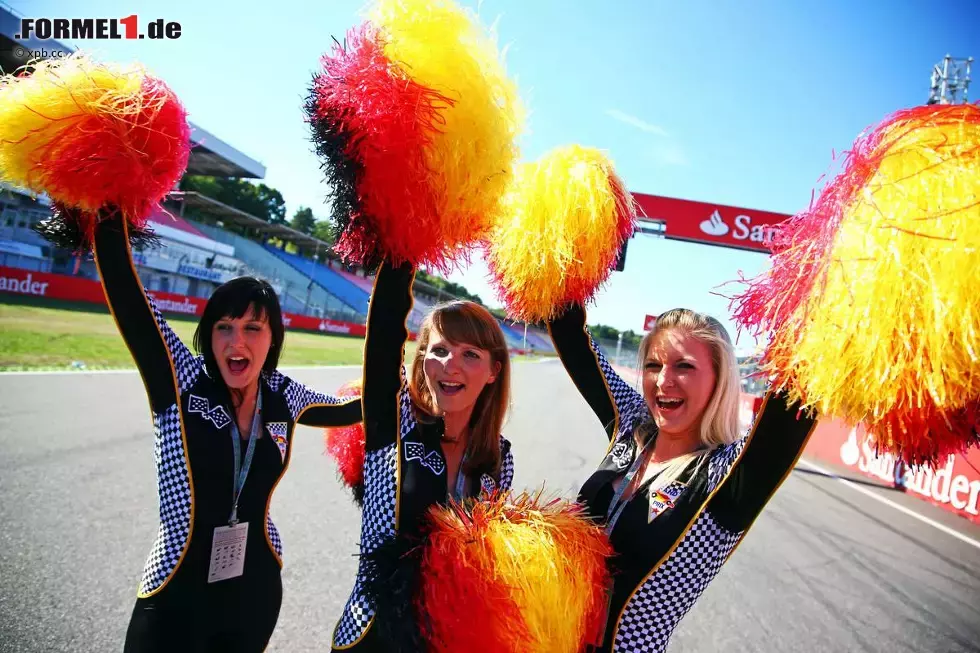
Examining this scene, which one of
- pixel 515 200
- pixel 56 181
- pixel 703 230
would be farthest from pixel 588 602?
pixel 703 230

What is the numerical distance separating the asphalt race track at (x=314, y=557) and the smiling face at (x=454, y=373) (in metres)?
1.80

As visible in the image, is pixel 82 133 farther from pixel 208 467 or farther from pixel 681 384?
pixel 681 384

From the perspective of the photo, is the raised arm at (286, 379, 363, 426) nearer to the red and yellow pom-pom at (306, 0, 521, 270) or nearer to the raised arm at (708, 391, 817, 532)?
the red and yellow pom-pom at (306, 0, 521, 270)

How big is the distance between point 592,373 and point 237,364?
1331 millimetres

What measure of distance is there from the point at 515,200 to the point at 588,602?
1175 millimetres

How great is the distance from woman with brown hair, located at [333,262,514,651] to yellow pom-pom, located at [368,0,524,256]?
0.26 meters

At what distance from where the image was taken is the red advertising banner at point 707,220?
11.2 metres

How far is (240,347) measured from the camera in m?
1.98

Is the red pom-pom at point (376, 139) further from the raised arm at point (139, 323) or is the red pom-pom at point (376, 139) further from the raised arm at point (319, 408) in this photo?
the raised arm at point (319, 408)

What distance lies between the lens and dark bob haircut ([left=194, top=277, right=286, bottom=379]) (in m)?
2.03

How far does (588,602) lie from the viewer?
1.27m

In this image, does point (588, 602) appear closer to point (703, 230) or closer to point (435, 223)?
point (435, 223)

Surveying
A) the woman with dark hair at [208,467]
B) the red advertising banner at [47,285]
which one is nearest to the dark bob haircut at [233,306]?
the woman with dark hair at [208,467]

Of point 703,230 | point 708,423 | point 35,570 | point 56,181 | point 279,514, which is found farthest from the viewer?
point 703,230
